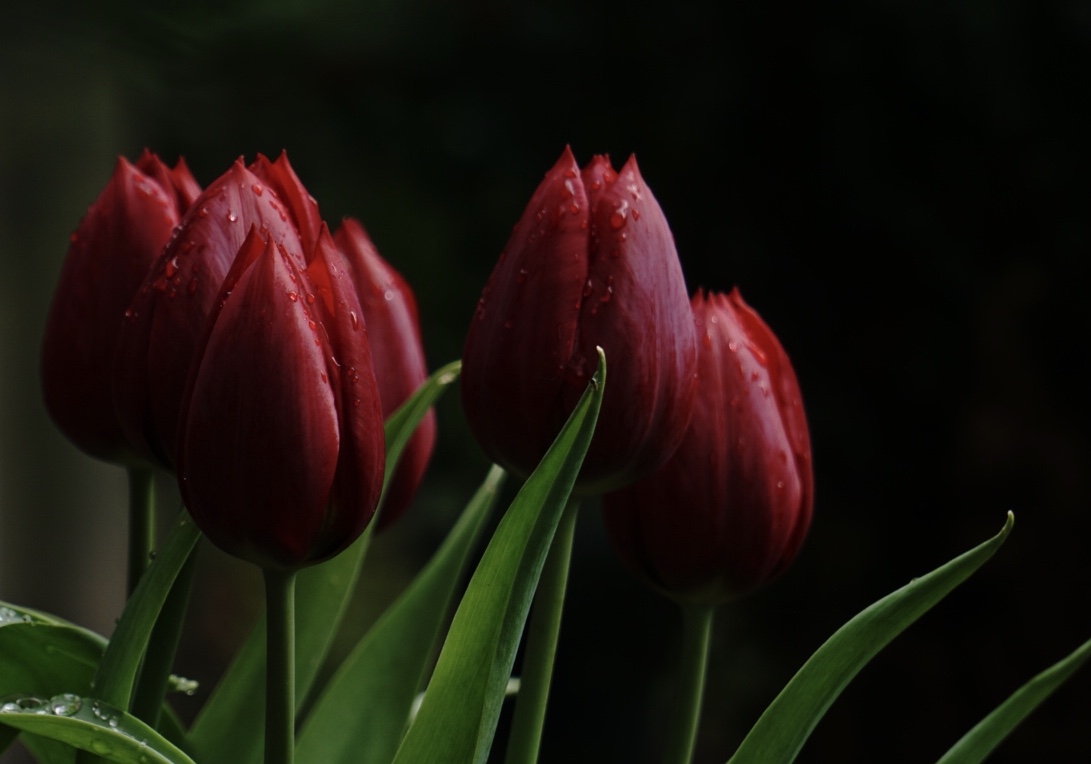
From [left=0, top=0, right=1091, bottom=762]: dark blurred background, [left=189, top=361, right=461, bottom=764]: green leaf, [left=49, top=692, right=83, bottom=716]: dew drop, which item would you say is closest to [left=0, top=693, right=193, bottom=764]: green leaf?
[left=49, top=692, right=83, bottom=716]: dew drop

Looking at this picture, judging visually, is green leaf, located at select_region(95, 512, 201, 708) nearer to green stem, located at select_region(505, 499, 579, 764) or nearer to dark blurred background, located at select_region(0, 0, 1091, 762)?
green stem, located at select_region(505, 499, 579, 764)

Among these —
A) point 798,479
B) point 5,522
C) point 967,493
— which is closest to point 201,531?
point 798,479

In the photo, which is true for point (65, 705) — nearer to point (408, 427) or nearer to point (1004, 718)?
point (408, 427)

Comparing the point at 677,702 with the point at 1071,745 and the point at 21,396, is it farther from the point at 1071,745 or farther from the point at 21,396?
the point at 21,396

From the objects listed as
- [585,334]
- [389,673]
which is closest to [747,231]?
[389,673]

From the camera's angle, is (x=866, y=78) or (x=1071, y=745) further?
(x=866, y=78)
